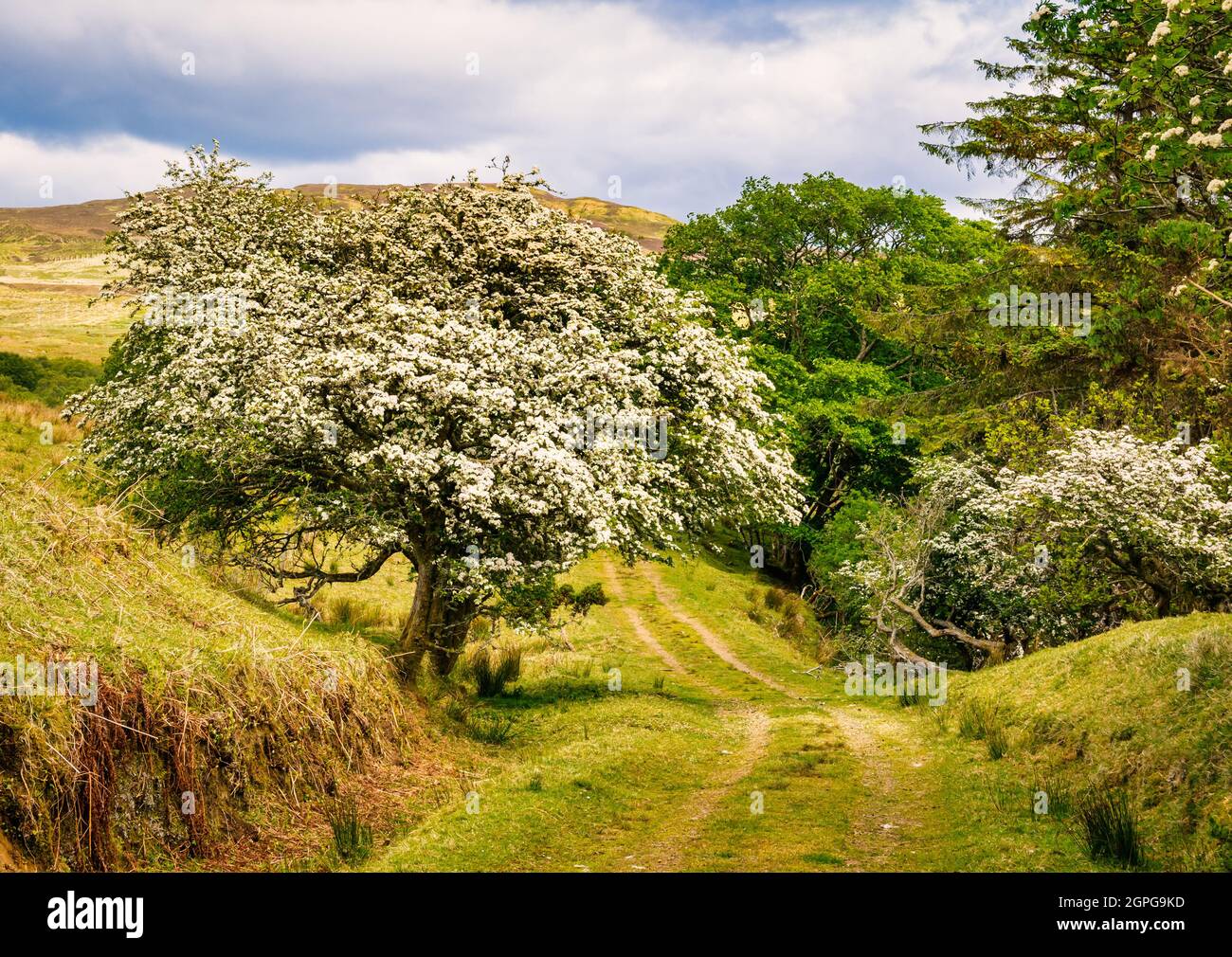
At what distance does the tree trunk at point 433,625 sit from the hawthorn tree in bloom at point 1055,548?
44.3 ft

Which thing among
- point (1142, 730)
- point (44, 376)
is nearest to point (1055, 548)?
point (1142, 730)

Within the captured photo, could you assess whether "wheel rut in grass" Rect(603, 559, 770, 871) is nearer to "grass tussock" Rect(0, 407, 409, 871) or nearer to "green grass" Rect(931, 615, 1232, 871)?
"green grass" Rect(931, 615, 1232, 871)

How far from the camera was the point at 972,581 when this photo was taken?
2705 centimetres

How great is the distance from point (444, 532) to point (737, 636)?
17778 mm

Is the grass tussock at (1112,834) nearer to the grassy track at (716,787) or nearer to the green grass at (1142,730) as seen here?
the green grass at (1142,730)

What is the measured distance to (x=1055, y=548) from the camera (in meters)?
22.6

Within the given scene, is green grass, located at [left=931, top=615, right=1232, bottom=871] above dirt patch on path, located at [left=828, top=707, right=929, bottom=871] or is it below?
above

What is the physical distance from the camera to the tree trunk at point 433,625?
17969mm

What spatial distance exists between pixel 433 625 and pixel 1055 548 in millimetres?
15008

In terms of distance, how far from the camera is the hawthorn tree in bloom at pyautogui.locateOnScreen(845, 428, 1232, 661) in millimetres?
20906

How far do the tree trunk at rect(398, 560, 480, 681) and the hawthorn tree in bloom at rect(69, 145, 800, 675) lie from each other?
6cm

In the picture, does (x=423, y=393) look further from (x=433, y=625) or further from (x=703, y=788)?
(x=703, y=788)

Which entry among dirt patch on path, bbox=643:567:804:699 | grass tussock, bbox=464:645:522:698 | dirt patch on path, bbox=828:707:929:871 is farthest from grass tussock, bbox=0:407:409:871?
dirt patch on path, bbox=643:567:804:699

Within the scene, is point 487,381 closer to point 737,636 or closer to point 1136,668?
point 1136,668
